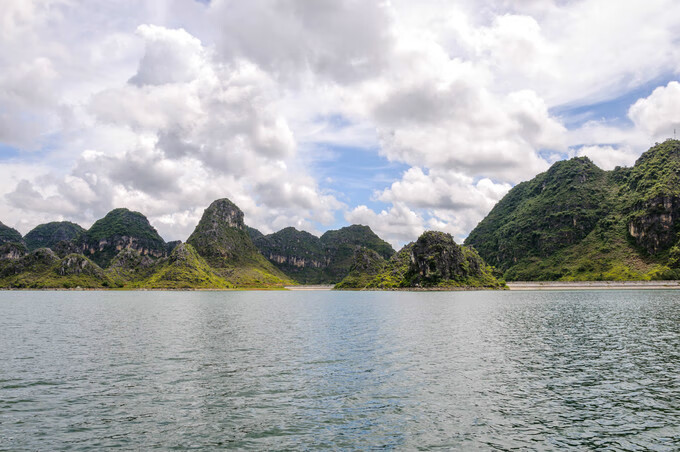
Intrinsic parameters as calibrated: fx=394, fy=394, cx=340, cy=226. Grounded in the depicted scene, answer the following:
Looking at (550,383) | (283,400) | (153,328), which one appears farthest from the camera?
(153,328)

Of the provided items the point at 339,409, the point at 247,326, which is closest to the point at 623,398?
the point at 339,409

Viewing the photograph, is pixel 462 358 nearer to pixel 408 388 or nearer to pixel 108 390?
pixel 408 388

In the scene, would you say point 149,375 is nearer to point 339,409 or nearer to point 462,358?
point 339,409

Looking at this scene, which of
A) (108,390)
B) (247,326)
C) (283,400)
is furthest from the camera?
(247,326)

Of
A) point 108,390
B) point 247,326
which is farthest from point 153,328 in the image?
point 108,390

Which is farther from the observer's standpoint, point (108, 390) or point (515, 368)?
point (515, 368)

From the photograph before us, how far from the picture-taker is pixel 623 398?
3403 centimetres

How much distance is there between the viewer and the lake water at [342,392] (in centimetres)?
2547

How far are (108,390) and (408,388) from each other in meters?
28.0

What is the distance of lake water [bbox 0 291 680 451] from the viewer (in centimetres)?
2547

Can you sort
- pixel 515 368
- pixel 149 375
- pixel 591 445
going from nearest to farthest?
pixel 591 445 < pixel 149 375 < pixel 515 368

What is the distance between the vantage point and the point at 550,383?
39.1 meters

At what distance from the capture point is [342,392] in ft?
118

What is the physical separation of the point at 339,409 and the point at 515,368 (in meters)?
25.3
